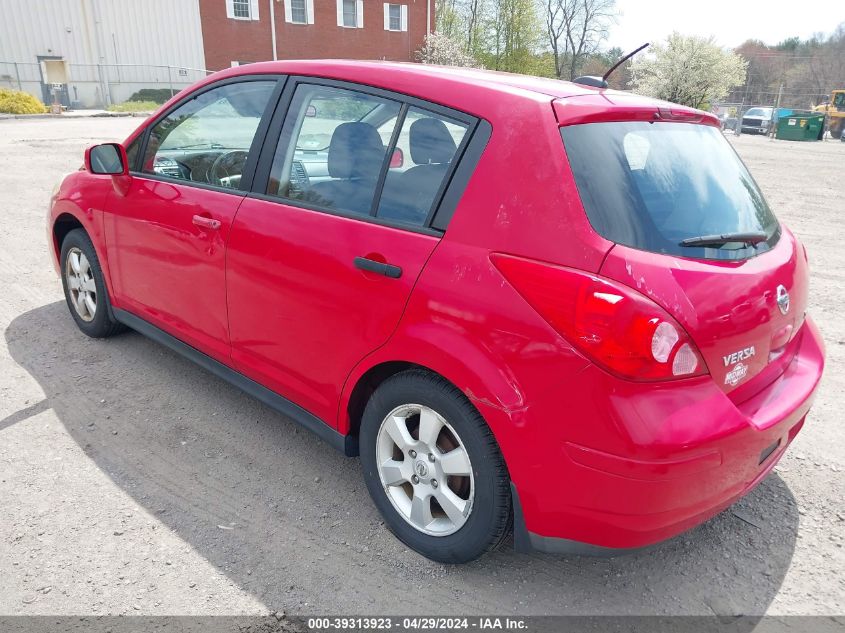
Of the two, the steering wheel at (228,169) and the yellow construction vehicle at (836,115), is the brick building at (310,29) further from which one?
the steering wheel at (228,169)

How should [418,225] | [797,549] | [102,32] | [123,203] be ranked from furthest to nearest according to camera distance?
[102,32] → [123,203] → [797,549] → [418,225]

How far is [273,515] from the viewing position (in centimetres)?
276

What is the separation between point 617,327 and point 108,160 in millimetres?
3116

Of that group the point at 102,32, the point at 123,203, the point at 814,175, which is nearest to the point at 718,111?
the point at 814,175

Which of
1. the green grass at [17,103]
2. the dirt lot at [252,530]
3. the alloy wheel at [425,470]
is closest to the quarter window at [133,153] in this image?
the dirt lot at [252,530]

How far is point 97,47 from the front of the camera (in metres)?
34.5

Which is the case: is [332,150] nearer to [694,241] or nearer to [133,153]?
[694,241]

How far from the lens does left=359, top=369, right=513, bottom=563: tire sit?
219 cm

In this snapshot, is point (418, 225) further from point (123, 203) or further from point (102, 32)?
point (102, 32)

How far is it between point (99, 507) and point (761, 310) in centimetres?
271

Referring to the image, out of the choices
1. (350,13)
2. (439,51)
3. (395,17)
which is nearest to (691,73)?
(439,51)

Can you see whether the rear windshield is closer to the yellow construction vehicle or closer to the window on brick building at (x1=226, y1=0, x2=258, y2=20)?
the window on brick building at (x1=226, y1=0, x2=258, y2=20)

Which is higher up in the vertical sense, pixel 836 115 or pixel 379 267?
pixel 379 267

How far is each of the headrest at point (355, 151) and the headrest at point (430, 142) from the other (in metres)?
0.18
